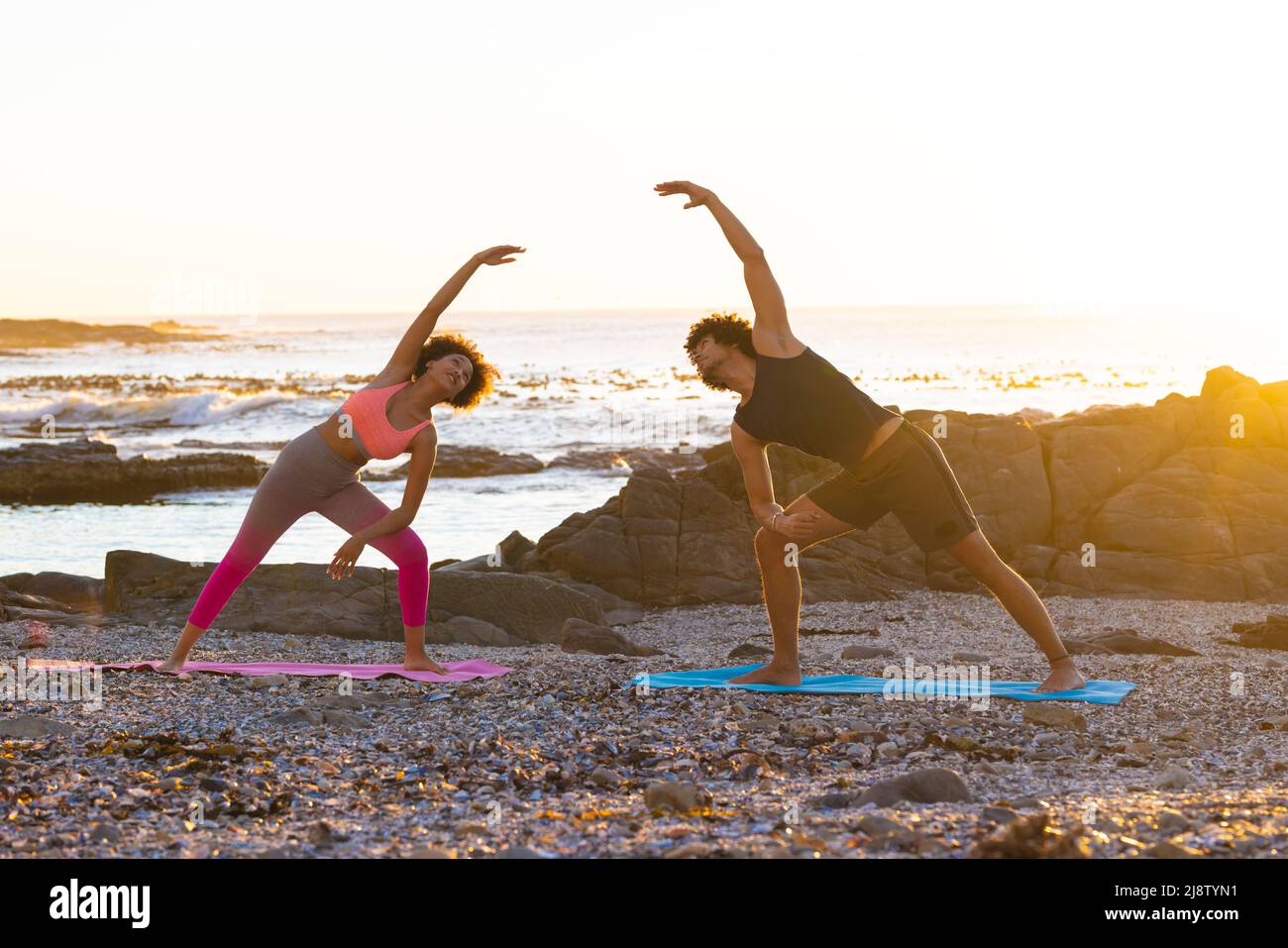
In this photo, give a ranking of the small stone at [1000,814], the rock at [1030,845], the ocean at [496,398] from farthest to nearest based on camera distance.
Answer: the ocean at [496,398], the small stone at [1000,814], the rock at [1030,845]

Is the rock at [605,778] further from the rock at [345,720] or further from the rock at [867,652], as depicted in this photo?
the rock at [867,652]

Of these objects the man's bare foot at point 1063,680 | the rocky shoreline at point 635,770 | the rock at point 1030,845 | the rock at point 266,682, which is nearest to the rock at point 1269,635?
the rocky shoreline at point 635,770

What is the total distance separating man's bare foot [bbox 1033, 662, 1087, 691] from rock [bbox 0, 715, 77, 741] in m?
4.51

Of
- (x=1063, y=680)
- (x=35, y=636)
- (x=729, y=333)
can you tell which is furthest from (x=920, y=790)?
(x=35, y=636)

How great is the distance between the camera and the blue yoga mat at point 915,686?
655cm

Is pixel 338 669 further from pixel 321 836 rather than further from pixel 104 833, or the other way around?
pixel 321 836

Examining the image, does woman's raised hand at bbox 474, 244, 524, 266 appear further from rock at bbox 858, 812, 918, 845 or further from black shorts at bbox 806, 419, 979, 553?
rock at bbox 858, 812, 918, 845

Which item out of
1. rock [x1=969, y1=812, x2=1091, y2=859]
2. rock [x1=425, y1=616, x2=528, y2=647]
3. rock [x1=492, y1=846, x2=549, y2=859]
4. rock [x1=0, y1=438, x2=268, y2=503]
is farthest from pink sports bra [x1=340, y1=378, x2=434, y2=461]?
rock [x1=0, y1=438, x2=268, y2=503]

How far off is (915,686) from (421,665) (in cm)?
266

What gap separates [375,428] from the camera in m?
6.93

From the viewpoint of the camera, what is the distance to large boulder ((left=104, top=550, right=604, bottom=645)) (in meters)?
9.65

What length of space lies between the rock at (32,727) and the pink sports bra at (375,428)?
201 cm
